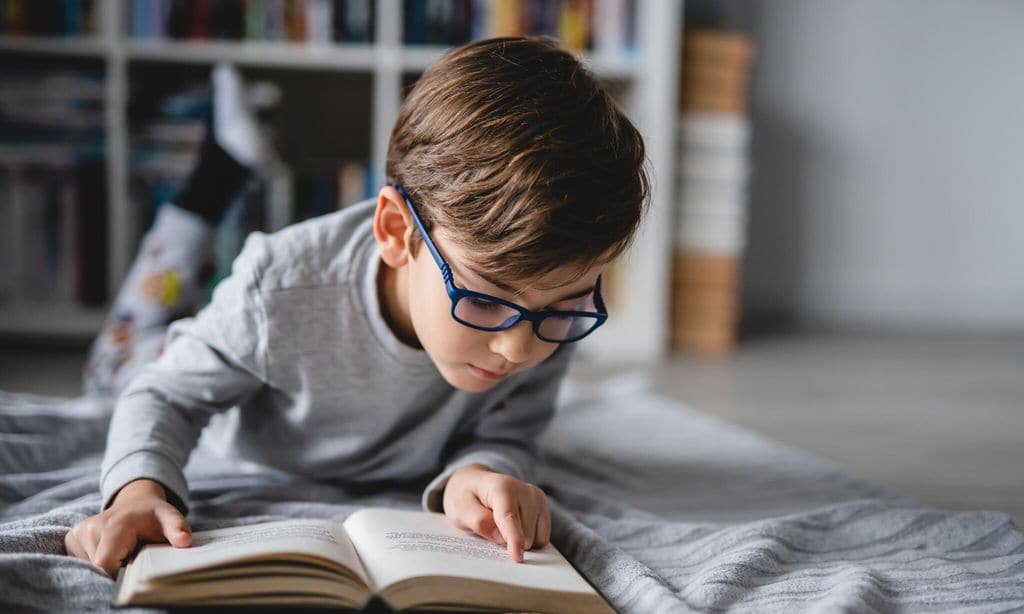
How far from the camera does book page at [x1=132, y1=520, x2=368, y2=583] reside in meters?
0.58

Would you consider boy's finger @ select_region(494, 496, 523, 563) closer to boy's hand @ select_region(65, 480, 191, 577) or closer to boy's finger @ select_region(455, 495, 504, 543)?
boy's finger @ select_region(455, 495, 504, 543)

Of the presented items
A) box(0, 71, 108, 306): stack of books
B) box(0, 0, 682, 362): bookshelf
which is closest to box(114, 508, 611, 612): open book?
box(0, 0, 682, 362): bookshelf

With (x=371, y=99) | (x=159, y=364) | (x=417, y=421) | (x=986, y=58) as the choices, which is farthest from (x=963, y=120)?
(x=159, y=364)

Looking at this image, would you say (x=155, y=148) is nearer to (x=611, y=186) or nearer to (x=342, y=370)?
(x=342, y=370)

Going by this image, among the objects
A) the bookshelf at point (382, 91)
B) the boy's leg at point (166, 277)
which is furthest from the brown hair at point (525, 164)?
the bookshelf at point (382, 91)

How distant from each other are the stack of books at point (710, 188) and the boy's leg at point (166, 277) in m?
1.10

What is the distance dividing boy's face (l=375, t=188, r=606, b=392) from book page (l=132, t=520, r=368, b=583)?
17 centimetres

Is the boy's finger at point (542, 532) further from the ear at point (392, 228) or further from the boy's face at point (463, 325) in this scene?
the ear at point (392, 228)

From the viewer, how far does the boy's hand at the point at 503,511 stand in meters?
0.70

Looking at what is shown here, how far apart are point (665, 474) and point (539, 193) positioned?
1.79 ft

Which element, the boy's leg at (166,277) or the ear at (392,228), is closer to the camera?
the ear at (392,228)

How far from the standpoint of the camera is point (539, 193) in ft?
2.25

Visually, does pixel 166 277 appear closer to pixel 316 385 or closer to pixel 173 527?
pixel 316 385

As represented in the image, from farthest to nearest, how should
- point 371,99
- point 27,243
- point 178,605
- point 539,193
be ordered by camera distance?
point 371,99 → point 27,243 → point 539,193 → point 178,605
